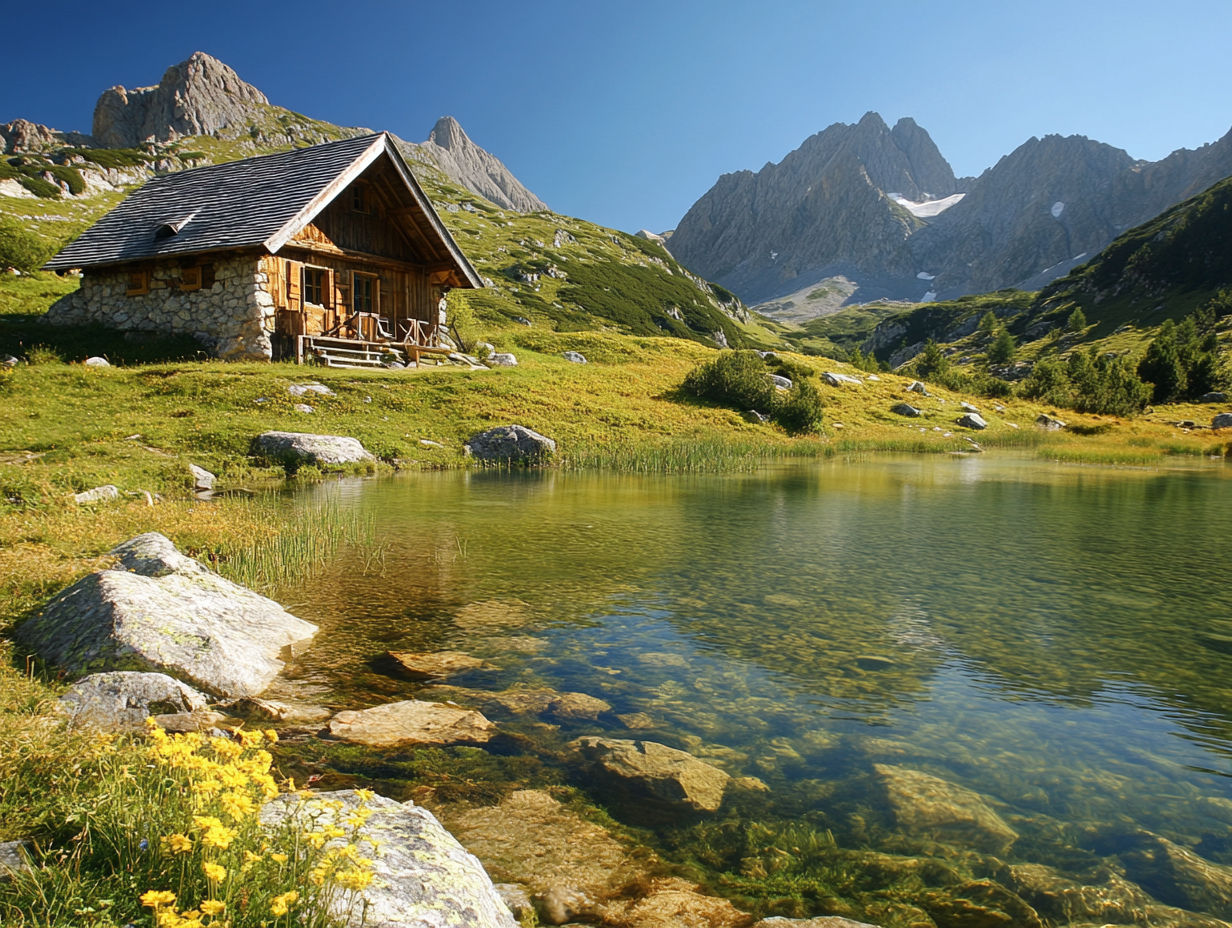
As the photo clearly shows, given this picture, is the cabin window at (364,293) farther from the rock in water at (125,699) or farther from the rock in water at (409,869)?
the rock in water at (409,869)

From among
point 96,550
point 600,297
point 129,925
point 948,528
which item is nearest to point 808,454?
point 948,528

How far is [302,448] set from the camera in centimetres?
2095

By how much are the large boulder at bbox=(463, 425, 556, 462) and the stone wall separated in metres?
10.5

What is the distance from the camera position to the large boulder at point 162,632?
605 cm

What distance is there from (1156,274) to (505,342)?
143079 mm

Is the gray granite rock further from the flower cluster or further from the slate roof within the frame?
the flower cluster

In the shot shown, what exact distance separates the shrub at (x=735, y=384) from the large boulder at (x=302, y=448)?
2318 cm

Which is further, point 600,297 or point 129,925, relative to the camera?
point 600,297

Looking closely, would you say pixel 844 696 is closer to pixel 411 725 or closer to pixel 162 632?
pixel 411 725

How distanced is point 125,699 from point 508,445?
21231 mm

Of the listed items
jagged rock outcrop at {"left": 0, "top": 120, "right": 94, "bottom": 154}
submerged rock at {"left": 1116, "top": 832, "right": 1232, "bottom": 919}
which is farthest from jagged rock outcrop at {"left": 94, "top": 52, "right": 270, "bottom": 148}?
submerged rock at {"left": 1116, "top": 832, "right": 1232, "bottom": 919}

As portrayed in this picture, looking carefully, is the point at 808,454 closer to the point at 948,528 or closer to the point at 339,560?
the point at 948,528

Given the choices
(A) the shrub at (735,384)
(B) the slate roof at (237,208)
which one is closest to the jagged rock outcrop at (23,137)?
(B) the slate roof at (237,208)

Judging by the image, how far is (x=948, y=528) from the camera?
50.4 ft
